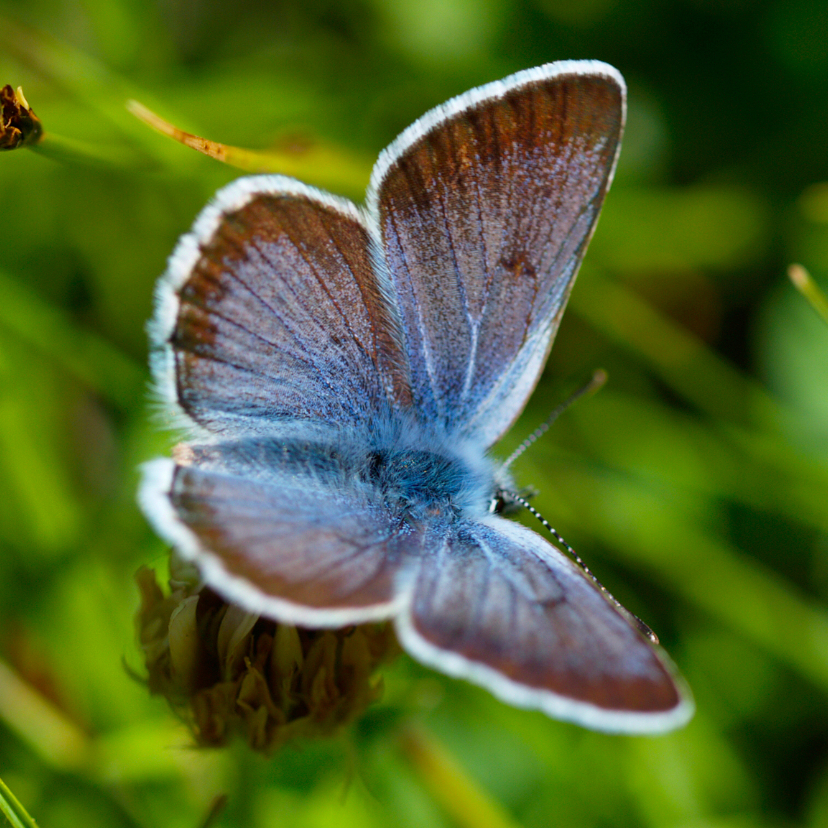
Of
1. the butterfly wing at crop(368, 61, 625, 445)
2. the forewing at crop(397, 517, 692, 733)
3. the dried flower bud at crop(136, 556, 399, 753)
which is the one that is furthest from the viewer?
the butterfly wing at crop(368, 61, 625, 445)

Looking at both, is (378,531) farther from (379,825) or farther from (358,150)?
(358,150)

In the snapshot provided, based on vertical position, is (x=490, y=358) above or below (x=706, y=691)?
above

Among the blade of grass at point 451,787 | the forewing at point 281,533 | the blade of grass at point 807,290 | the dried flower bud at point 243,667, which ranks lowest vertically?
the blade of grass at point 451,787

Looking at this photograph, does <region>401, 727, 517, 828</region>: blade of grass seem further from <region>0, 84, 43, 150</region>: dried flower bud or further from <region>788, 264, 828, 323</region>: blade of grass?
<region>0, 84, 43, 150</region>: dried flower bud

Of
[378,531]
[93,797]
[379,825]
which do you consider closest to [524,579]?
[378,531]

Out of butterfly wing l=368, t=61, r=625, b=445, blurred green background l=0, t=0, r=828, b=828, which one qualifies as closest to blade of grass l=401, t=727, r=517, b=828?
blurred green background l=0, t=0, r=828, b=828

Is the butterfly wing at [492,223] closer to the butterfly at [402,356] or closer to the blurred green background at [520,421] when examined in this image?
the butterfly at [402,356]

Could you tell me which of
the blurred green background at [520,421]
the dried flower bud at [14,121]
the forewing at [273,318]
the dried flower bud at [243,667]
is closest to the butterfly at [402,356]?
the forewing at [273,318]

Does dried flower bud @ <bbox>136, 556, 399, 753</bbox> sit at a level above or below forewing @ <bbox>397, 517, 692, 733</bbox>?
below
